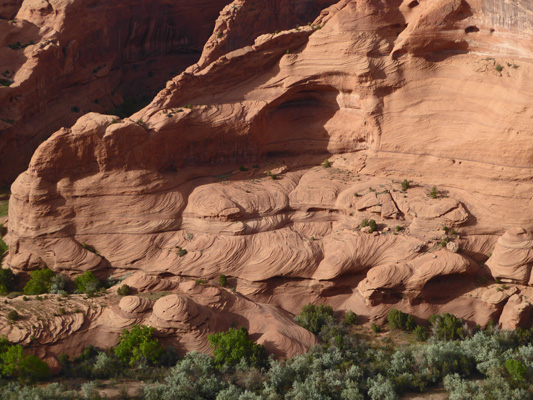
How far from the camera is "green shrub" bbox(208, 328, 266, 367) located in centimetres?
3231

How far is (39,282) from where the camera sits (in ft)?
119

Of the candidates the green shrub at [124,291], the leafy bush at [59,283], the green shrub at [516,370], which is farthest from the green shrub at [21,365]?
the green shrub at [516,370]

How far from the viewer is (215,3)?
52.7 meters

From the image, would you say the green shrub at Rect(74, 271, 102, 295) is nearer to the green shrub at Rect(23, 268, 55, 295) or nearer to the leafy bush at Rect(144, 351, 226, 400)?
the green shrub at Rect(23, 268, 55, 295)

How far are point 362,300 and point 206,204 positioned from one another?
9571mm

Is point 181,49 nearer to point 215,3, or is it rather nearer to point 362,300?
point 215,3

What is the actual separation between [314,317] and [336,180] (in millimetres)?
8186

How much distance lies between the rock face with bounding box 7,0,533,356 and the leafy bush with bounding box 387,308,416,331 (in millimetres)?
729

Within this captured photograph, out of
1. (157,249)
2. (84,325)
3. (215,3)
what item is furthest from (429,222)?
(215,3)

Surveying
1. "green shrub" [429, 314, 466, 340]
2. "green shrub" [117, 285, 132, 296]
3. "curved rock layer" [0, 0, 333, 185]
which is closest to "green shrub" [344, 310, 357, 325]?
"green shrub" [429, 314, 466, 340]

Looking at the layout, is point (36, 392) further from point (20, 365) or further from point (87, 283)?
point (87, 283)

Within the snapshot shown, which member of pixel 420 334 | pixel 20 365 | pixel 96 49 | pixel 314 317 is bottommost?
pixel 420 334

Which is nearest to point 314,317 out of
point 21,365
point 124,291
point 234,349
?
point 234,349

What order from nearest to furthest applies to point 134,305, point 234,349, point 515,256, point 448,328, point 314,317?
point 234,349, point 134,305, point 448,328, point 314,317, point 515,256
